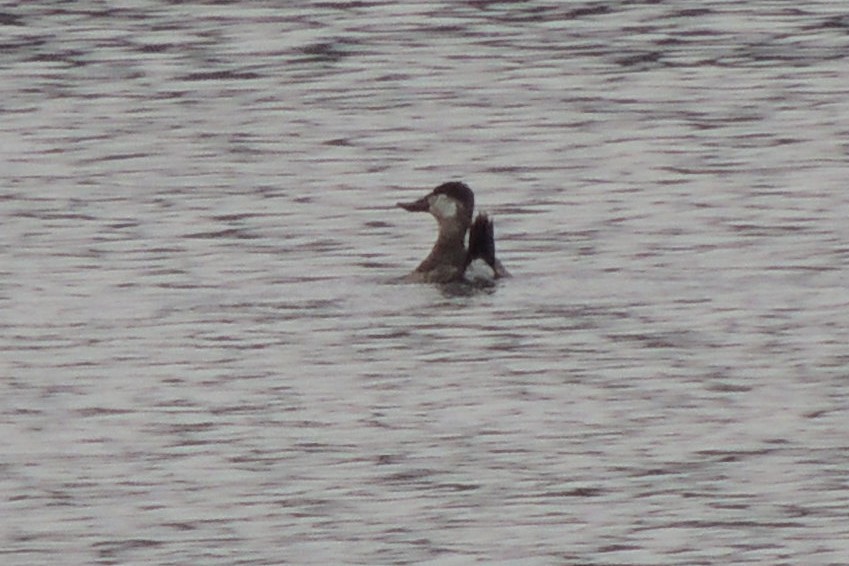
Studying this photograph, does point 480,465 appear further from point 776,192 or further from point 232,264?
point 776,192

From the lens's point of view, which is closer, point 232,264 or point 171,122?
point 232,264

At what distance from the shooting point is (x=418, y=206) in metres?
15.4

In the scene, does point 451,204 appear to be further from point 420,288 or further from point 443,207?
point 420,288

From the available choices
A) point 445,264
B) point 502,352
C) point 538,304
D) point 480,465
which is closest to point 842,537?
point 480,465

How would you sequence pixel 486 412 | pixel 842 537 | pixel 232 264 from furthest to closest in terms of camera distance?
pixel 232 264
pixel 486 412
pixel 842 537

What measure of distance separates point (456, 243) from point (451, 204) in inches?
15.6

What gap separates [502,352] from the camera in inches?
504

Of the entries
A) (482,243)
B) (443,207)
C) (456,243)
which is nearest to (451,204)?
(443,207)

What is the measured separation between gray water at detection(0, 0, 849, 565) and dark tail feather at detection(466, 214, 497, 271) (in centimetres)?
Result: 27

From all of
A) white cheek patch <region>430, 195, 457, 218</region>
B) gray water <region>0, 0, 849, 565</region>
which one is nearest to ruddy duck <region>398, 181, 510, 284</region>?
white cheek patch <region>430, 195, 457, 218</region>

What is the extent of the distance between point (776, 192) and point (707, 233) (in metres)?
1.15

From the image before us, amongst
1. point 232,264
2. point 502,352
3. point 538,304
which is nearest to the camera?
point 502,352

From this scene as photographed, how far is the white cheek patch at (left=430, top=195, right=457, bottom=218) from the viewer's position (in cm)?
1498

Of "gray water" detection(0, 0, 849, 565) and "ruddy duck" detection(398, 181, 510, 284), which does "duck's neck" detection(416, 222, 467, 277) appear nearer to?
"ruddy duck" detection(398, 181, 510, 284)
